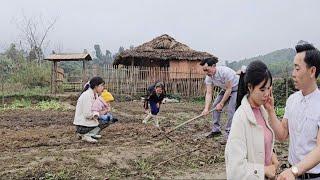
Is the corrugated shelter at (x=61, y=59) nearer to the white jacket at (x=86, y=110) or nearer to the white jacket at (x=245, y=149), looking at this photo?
the white jacket at (x=86, y=110)

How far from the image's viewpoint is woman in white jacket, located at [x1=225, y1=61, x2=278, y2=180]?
7.52 feet

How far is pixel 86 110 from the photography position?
7.70m

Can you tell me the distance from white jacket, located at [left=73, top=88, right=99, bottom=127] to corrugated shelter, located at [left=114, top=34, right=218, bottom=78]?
A: 16572mm

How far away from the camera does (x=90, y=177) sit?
549 cm

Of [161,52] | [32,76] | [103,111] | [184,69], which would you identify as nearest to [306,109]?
[103,111]

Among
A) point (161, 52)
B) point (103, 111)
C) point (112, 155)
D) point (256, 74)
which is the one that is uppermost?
point (161, 52)

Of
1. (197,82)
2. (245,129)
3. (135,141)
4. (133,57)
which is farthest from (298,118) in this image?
(133,57)

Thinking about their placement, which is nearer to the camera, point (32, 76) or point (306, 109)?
point (306, 109)

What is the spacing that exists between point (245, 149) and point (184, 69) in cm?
2314

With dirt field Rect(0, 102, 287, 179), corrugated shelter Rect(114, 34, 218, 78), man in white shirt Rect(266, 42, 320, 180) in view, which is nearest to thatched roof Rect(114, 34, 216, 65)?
corrugated shelter Rect(114, 34, 218, 78)

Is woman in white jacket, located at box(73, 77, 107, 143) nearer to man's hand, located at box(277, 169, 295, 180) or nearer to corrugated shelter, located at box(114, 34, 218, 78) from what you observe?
man's hand, located at box(277, 169, 295, 180)

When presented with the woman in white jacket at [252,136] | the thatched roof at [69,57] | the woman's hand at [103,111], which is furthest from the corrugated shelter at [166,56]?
the woman in white jacket at [252,136]

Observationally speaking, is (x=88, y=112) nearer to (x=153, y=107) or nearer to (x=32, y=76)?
(x=153, y=107)

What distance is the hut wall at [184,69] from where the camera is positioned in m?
24.2
